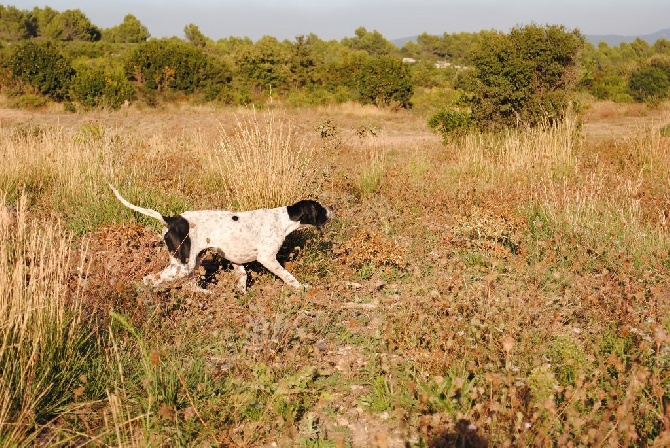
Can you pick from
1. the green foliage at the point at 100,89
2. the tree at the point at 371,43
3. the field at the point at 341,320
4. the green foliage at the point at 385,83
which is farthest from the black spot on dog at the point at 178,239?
the tree at the point at 371,43

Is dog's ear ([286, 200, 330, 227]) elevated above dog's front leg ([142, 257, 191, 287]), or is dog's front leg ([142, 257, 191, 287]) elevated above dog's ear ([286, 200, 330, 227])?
dog's ear ([286, 200, 330, 227])

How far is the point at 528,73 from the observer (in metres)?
11.0

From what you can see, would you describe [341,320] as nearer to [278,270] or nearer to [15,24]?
[278,270]

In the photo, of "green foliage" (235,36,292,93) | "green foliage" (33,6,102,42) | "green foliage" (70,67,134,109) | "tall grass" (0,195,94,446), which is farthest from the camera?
"green foliage" (33,6,102,42)

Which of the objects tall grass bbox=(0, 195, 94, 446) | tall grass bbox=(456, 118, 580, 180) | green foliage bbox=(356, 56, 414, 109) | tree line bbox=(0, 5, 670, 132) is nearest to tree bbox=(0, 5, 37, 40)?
tree line bbox=(0, 5, 670, 132)

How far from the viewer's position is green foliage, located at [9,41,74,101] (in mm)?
21250

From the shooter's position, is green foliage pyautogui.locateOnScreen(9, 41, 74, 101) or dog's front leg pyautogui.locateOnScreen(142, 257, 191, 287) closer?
dog's front leg pyautogui.locateOnScreen(142, 257, 191, 287)

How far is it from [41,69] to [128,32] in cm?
4328

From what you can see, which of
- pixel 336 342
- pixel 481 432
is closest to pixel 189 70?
pixel 336 342

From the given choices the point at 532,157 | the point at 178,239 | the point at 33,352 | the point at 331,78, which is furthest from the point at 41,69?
the point at 33,352

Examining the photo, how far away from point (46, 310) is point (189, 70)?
2117 centimetres

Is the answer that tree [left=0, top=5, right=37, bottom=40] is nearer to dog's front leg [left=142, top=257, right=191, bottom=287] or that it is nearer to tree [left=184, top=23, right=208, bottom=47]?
tree [left=184, top=23, right=208, bottom=47]

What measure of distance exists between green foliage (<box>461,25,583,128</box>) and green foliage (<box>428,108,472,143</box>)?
522 mm

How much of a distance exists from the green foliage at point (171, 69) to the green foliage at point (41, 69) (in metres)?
2.33
